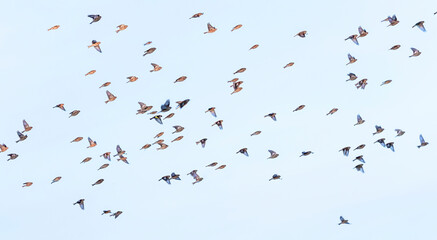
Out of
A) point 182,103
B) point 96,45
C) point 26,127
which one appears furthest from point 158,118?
point 26,127

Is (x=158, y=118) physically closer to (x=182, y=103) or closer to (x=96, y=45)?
(x=182, y=103)

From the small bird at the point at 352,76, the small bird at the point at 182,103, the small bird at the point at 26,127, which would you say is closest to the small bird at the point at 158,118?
the small bird at the point at 182,103

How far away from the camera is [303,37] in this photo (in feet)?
650

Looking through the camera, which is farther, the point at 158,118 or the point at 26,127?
the point at 158,118

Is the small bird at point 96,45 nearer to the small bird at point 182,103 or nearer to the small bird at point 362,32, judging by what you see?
the small bird at point 182,103

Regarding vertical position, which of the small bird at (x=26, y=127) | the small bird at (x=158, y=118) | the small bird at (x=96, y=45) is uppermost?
the small bird at (x=96, y=45)

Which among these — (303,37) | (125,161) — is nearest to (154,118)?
(125,161)

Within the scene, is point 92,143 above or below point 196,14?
below

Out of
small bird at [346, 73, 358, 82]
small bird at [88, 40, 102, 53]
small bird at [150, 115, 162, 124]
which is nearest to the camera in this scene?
small bird at [88, 40, 102, 53]

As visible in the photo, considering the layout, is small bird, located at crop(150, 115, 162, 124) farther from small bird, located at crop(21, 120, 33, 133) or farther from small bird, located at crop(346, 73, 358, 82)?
small bird, located at crop(346, 73, 358, 82)

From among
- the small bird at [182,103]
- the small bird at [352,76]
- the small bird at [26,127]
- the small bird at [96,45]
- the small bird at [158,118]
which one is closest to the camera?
the small bird at [182,103]

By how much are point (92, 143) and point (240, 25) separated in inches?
958

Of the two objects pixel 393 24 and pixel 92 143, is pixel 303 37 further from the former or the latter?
pixel 92 143

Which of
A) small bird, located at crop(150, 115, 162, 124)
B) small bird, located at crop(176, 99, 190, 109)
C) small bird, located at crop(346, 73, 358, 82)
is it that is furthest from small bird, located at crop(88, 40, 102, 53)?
small bird, located at crop(346, 73, 358, 82)
